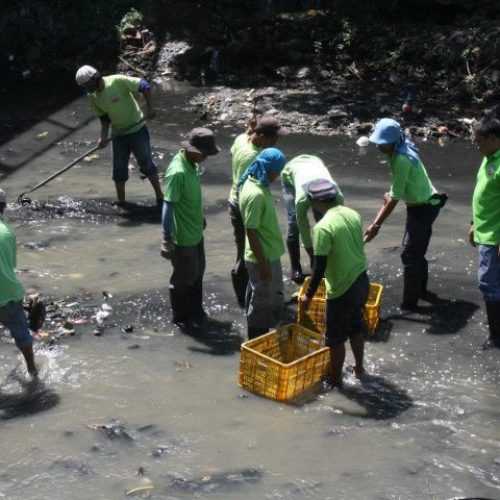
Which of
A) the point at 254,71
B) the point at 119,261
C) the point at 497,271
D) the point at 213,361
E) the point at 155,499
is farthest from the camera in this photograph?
the point at 254,71

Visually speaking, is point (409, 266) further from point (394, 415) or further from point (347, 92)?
point (347, 92)

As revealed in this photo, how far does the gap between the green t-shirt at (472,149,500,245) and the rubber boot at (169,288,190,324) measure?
257 centimetres

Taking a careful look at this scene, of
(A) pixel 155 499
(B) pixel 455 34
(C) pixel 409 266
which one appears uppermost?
(B) pixel 455 34

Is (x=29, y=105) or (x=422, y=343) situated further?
(x=29, y=105)

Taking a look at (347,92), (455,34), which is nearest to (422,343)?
(347,92)

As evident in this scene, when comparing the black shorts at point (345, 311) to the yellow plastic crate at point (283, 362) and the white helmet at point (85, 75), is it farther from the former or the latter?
the white helmet at point (85, 75)

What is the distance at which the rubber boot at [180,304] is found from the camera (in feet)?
25.9

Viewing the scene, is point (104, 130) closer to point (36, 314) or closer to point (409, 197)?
point (36, 314)

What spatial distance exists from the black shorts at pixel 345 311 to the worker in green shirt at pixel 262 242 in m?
0.61

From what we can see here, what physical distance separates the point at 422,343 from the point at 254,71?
10.5 meters

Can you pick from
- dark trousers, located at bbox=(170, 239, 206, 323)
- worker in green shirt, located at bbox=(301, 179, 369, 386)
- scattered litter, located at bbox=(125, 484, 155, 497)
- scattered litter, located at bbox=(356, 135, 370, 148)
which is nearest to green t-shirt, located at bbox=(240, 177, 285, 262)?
worker in green shirt, located at bbox=(301, 179, 369, 386)

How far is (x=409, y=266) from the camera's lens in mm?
7852

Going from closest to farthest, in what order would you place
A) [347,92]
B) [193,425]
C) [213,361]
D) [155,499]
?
[155,499] → [193,425] → [213,361] → [347,92]

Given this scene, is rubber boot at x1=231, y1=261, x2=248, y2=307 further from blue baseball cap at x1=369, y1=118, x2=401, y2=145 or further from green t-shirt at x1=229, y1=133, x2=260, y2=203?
blue baseball cap at x1=369, y1=118, x2=401, y2=145
